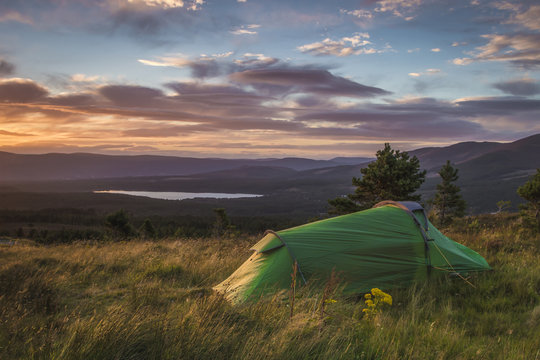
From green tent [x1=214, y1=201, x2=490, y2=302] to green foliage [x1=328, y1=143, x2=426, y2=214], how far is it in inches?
522

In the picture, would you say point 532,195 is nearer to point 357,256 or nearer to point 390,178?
point 390,178

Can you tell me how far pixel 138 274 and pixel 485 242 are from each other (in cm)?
926

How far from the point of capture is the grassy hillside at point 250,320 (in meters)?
2.81

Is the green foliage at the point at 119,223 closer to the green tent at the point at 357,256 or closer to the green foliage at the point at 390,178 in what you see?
the green foliage at the point at 390,178

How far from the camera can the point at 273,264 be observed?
6.15 m

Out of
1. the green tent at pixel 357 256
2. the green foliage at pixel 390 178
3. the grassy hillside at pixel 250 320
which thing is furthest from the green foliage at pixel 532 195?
the green tent at pixel 357 256

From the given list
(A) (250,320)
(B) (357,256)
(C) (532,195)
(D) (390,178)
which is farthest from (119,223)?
(A) (250,320)

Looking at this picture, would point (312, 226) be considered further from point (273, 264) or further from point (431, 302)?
point (431, 302)

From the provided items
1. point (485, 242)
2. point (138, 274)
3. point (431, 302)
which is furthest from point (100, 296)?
point (485, 242)

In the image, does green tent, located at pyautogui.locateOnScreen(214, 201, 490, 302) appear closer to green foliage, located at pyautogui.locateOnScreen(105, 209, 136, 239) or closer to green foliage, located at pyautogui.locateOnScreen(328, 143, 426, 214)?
green foliage, located at pyautogui.locateOnScreen(328, 143, 426, 214)

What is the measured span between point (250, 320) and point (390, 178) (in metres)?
18.4

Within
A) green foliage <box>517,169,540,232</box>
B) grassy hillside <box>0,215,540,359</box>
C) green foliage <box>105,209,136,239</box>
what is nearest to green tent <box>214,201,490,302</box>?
grassy hillside <box>0,215,540,359</box>

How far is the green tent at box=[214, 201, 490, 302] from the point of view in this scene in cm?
597

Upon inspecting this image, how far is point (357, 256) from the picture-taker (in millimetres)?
6219
